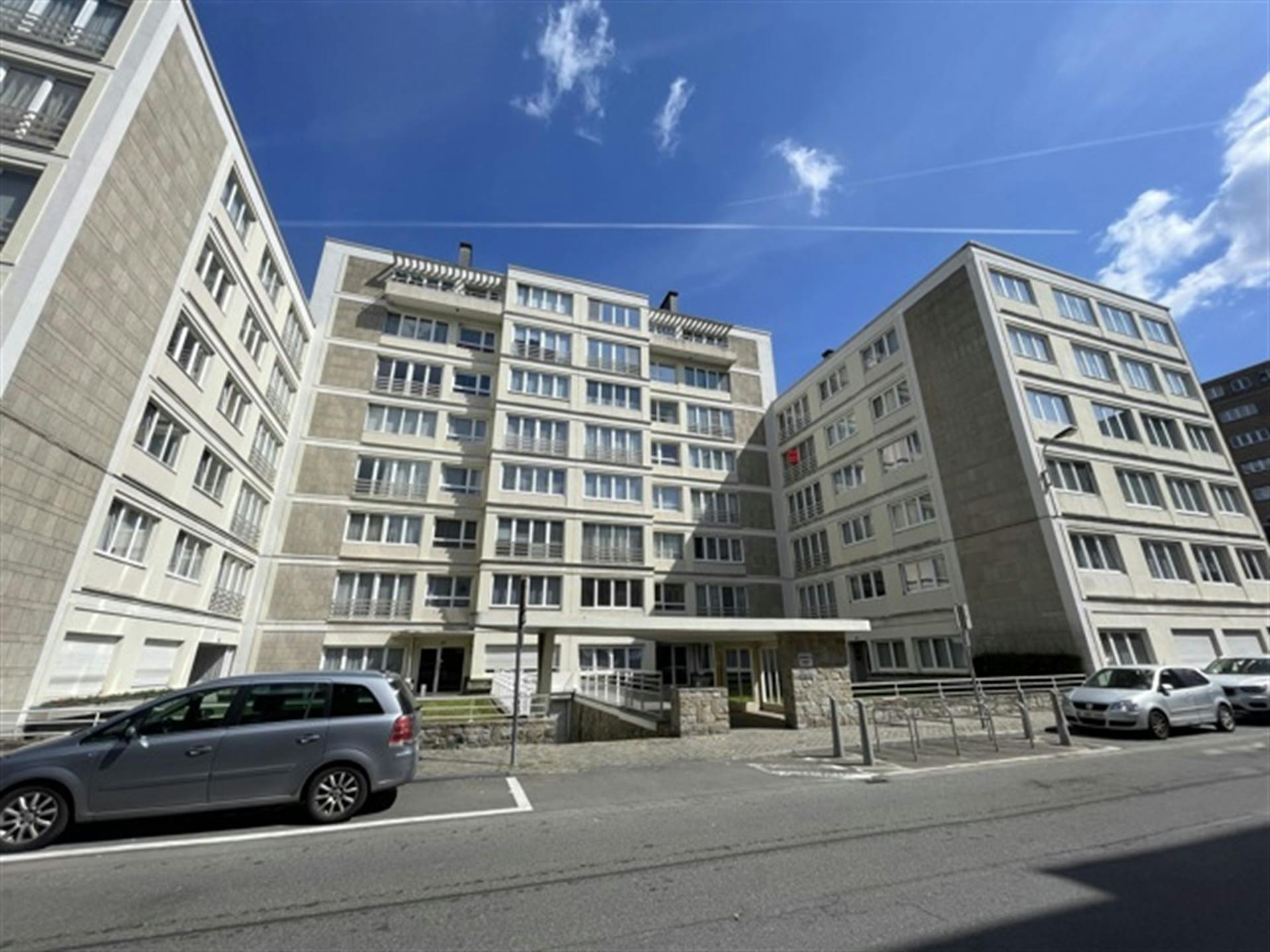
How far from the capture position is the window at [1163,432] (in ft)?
88.5

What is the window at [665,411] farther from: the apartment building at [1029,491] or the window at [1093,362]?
the window at [1093,362]

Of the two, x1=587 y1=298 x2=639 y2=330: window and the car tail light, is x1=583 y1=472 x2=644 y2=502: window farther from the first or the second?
the car tail light

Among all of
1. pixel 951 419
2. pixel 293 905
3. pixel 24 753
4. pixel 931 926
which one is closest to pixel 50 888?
pixel 24 753

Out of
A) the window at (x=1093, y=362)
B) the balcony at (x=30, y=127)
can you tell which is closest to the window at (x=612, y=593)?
the balcony at (x=30, y=127)

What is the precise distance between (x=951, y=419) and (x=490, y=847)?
2658cm

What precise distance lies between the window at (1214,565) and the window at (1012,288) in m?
13.6

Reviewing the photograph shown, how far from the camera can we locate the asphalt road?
13.2 ft

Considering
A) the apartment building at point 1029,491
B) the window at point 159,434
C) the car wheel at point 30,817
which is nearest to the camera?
the car wheel at point 30,817

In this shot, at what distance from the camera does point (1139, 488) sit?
2511cm

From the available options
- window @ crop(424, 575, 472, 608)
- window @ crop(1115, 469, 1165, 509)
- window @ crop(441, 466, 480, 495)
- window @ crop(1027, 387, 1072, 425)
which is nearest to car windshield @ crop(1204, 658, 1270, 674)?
window @ crop(1115, 469, 1165, 509)

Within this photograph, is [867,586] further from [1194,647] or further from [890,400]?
[1194,647]

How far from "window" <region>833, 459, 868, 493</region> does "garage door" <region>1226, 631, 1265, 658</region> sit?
16.0 m

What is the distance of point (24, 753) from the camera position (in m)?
6.00

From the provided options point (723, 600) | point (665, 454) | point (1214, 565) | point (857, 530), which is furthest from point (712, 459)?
point (1214, 565)
